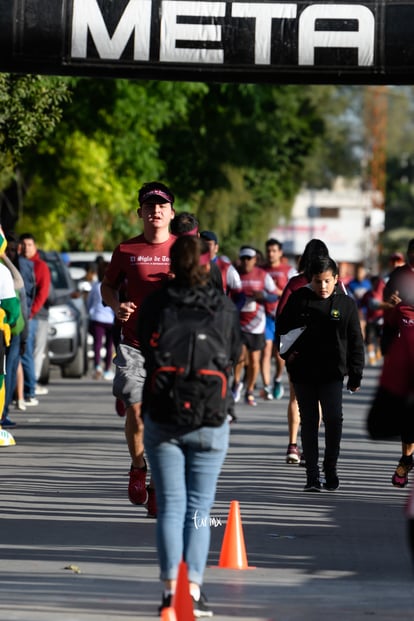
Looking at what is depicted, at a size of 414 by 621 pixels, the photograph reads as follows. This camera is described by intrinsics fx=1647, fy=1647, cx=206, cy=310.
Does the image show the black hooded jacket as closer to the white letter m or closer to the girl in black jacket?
the girl in black jacket

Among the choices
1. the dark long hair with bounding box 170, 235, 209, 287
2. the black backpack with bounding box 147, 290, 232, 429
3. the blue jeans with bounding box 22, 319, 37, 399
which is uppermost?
the dark long hair with bounding box 170, 235, 209, 287

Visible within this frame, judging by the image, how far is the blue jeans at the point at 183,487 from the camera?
7105mm

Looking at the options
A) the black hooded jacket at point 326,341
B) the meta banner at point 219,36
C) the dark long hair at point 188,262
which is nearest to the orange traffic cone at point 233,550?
the dark long hair at point 188,262

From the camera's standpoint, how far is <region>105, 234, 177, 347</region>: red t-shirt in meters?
10.1

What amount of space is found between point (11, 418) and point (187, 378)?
11.5 m

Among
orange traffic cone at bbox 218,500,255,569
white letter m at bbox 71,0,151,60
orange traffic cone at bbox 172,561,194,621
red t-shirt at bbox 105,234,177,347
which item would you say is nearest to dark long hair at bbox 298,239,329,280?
white letter m at bbox 71,0,151,60

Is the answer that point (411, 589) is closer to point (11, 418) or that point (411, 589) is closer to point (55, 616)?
point (55, 616)

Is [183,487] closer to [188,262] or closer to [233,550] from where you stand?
[188,262]

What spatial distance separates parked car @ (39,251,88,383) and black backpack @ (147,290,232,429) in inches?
653

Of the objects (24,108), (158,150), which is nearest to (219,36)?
(24,108)

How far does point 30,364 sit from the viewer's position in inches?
774

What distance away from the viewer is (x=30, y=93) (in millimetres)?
18562

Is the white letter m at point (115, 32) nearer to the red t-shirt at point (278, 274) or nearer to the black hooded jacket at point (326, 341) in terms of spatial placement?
the black hooded jacket at point (326, 341)

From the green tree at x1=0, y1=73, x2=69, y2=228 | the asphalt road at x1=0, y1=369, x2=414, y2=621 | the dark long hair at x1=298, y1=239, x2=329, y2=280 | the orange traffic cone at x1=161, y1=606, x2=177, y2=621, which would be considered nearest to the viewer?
the orange traffic cone at x1=161, y1=606, x2=177, y2=621
